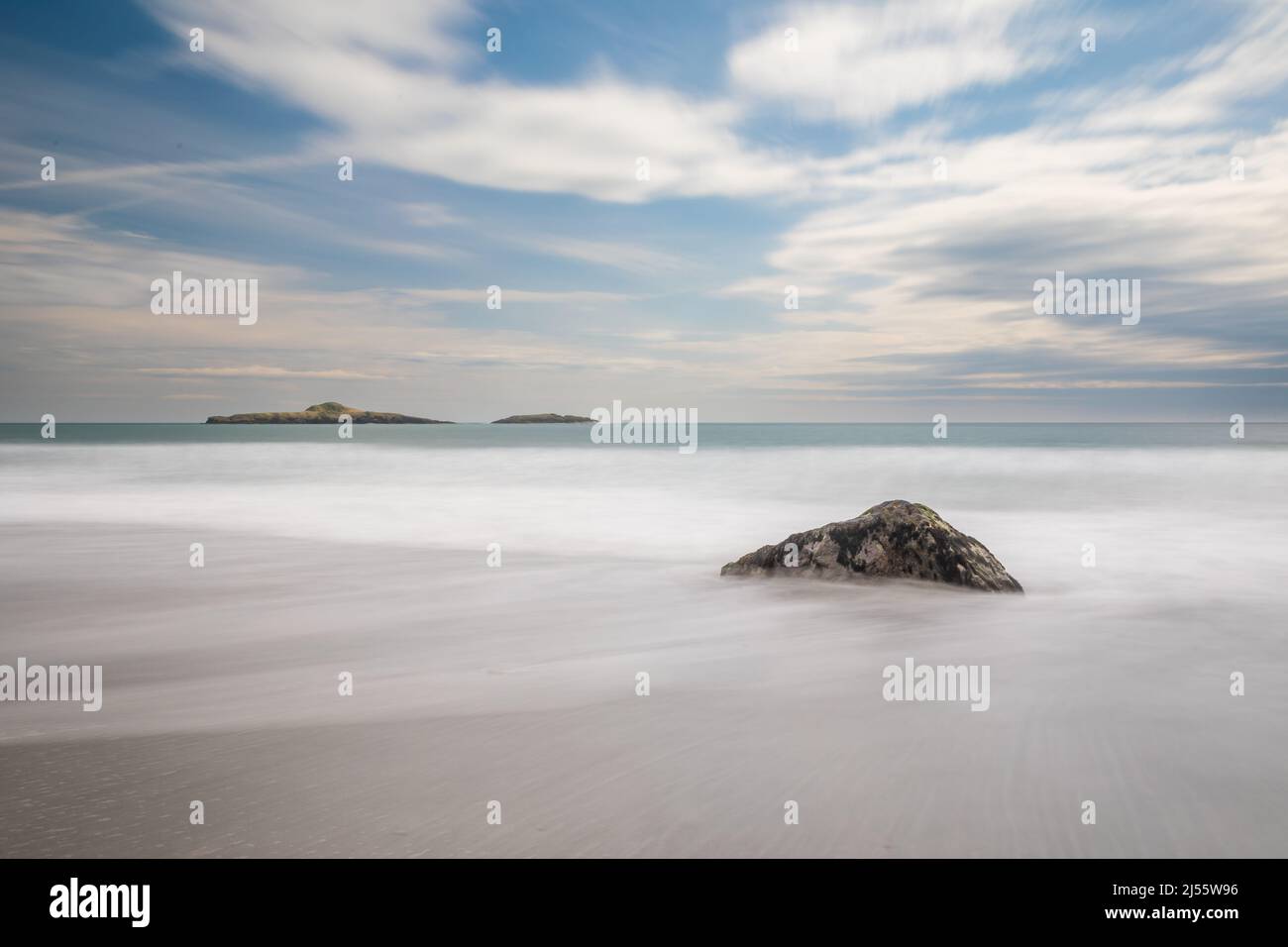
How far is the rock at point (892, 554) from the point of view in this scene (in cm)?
777

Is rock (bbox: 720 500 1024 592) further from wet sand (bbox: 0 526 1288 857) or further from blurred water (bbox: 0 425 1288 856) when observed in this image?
wet sand (bbox: 0 526 1288 857)

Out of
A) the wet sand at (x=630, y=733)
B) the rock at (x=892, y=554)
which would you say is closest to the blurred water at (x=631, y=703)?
the wet sand at (x=630, y=733)

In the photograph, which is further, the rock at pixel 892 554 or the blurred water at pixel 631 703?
the rock at pixel 892 554

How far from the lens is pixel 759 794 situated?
338 cm

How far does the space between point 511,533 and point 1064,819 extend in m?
9.83

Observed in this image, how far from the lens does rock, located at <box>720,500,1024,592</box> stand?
7.77 metres

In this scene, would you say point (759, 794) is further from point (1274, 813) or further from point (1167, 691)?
point (1167, 691)

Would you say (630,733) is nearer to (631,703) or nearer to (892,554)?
(631,703)

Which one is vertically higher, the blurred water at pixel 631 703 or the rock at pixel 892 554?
the rock at pixel 892 554

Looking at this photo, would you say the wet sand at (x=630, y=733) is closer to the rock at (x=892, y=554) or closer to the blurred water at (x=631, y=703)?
the blurred water at (x=631, y=703)

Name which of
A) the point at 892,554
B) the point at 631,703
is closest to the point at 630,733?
the point at 631,703

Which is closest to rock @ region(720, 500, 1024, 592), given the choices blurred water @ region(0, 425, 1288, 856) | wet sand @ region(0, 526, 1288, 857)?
blurred water @ region(0, 425, 1288, 856)

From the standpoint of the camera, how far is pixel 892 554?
26.4 feet

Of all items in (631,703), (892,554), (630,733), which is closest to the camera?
(630,733)
